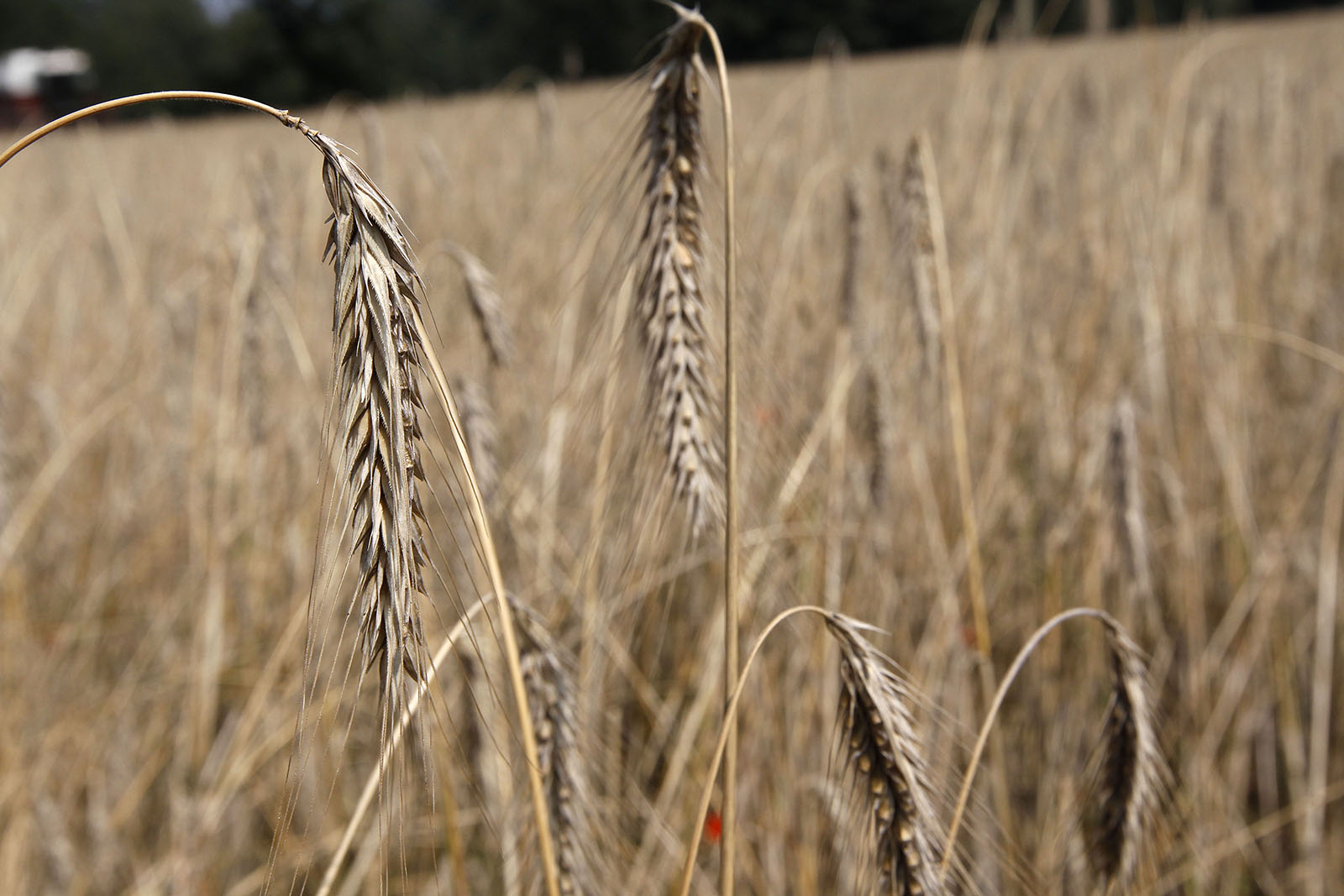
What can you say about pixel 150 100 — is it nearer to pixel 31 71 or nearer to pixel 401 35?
pixel 31 71

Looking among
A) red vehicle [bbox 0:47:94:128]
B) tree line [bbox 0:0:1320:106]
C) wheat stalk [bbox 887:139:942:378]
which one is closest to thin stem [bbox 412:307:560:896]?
wheat stalk [bbox 887:139:942:378]

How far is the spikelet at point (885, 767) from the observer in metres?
0.56

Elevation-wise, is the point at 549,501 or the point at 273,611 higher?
the point at 549,501

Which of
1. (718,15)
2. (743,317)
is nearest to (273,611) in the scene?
(743,317)

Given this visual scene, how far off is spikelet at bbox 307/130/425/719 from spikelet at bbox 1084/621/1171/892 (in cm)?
51

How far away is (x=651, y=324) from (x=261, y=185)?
38.9 inches

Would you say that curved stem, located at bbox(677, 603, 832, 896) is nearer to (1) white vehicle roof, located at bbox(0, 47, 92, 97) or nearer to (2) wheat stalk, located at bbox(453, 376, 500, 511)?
(2) wheat stalk, located at bbox(453, 376, 500, 511)

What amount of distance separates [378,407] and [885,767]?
379mm

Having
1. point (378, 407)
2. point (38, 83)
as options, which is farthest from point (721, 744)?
point (38, 83)

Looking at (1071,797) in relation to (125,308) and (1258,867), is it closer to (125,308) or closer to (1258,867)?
(1258,867)

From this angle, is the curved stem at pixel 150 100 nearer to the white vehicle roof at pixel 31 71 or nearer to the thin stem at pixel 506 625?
the thin stem at pixel 506 625

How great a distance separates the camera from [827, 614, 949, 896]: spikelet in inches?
22.0

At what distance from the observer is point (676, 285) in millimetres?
637

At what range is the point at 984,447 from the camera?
6.13 ft
